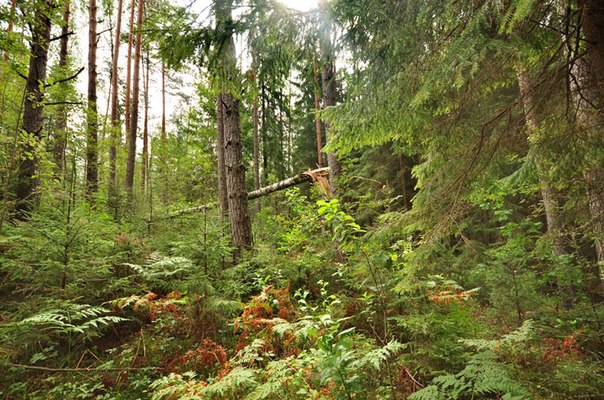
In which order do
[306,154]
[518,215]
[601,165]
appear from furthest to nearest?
1. [306,154]
2. [518,215]
3. [601,165]

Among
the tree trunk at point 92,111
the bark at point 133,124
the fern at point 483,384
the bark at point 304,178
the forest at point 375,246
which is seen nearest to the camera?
the fern at point 483,384

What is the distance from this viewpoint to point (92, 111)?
846cm

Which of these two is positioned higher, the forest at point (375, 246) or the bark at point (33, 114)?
the bark at point (33, 114)

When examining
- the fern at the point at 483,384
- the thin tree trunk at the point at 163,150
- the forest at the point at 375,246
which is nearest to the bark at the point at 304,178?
the forest at the point at 375,246

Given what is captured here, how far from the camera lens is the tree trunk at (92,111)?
8586 millimetres

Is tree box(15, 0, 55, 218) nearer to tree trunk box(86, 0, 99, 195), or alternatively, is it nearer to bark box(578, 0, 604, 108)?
tree trunk box(86, 0, 99, 195)

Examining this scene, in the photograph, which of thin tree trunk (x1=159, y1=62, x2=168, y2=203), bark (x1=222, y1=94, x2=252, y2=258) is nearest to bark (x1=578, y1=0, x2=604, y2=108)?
bark (x1=222, y1=94, x2=252, y2=258)

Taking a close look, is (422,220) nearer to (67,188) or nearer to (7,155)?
(67,188)

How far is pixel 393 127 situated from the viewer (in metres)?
3.79

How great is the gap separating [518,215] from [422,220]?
29.2 feet

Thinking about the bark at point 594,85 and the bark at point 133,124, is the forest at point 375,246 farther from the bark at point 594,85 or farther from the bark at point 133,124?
the bark at point 133,124

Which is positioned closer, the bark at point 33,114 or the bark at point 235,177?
the bark at point 33,114

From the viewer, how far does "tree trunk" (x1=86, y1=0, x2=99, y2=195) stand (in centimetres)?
859

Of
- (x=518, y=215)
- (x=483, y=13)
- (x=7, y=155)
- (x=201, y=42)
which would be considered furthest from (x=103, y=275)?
(x=518, y=215)
